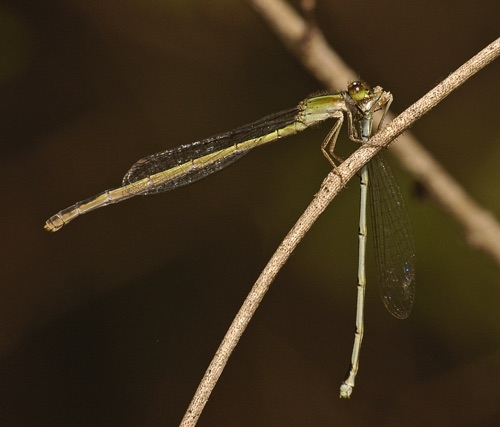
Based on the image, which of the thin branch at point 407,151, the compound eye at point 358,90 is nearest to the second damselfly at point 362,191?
the compound eye at point 358,90

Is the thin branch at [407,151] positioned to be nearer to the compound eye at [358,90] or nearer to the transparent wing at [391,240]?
the compound eye at [358,90]

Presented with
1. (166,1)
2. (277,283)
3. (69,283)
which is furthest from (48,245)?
(166,1)

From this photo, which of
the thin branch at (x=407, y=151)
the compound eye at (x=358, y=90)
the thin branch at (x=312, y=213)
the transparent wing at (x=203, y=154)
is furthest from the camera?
the transparent wing at (x=203, y=154)

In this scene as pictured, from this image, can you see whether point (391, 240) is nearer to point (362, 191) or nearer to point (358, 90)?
point (362, 191)

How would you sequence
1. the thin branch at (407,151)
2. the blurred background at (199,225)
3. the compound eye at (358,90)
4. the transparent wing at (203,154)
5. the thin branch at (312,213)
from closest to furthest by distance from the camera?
the thin branch at (312,213) → the thin branch at (407,151) → the compound eye at (358,90) → the transparent wing at (203,154) → the blurred background at (199,225)

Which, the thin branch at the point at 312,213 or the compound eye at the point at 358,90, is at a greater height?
the compound eye at the point at 358,90

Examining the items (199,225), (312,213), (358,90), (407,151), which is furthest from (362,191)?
(199,225)
